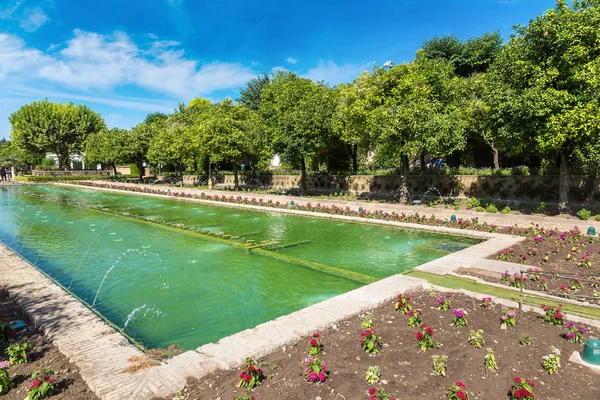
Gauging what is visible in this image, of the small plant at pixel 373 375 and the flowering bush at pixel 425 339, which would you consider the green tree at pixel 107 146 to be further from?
the small plant at pixel 373 375

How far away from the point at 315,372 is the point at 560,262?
8.61m

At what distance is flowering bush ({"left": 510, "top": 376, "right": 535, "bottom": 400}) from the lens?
393cm

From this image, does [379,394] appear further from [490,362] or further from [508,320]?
[508,320]

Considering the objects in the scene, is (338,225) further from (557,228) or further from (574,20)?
(574,20)

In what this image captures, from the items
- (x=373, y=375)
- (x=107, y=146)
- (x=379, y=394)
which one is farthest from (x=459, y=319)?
(x=107, y=146)

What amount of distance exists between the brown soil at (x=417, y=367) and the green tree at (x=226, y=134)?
2717cm

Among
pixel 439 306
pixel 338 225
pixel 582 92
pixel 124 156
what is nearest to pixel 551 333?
pixel 439 306

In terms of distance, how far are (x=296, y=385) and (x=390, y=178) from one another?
26271mm

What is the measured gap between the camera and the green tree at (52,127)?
57344 mm

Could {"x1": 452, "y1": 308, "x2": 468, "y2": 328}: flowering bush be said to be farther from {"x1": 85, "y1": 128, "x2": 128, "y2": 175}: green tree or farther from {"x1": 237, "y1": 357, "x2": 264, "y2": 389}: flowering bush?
{"x1": 85, "y1": 128, "x2": 128, "y2": 175}: green tree

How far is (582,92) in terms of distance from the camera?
15.0m

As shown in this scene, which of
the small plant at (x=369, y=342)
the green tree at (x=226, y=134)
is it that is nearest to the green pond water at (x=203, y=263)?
the small plant at (x=369, y=342)

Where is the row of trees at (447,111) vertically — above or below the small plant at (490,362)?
above

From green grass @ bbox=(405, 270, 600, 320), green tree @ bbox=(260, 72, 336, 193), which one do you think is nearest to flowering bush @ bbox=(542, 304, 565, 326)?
green grass @ bbox=(405, 270, 600, 320)
